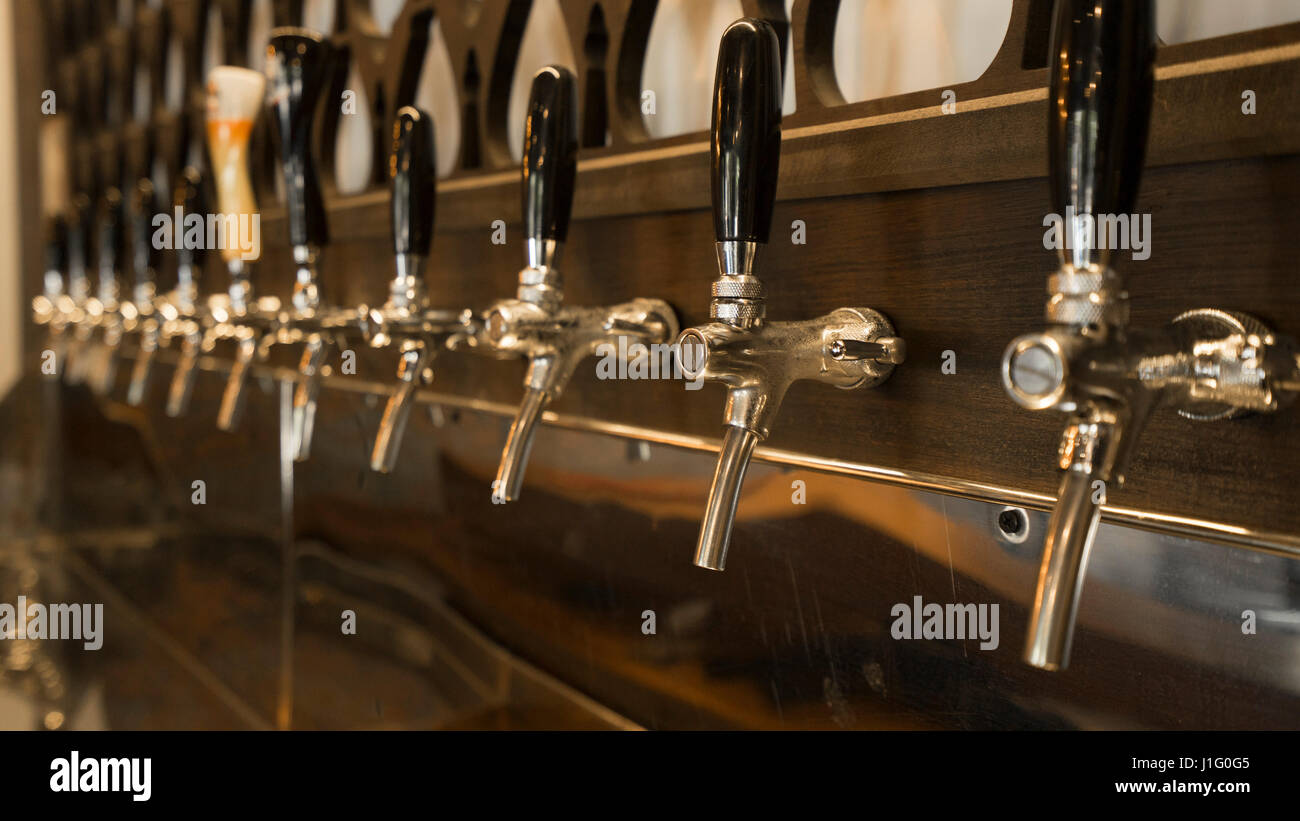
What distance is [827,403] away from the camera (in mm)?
699

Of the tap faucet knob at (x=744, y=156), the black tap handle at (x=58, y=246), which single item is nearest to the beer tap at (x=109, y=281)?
the black tap handle at (x=58, y=246)

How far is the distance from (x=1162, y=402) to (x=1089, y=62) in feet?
0.45

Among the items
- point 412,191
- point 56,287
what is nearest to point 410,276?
point 412,191

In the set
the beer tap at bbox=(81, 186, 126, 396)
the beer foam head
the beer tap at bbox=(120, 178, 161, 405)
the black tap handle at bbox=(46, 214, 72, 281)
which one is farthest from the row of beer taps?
the black tap handle at bbox=(46, 214, 72, 281)

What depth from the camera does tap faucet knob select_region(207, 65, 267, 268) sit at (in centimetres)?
109

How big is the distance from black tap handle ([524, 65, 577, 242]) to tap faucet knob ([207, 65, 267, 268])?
53 cm

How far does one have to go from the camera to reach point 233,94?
109 cm

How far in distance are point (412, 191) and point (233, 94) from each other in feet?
1.24

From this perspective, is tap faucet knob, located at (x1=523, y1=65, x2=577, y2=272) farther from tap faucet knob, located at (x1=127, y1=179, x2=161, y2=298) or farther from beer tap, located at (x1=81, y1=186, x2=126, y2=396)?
beer tap, located at (x1=81, y1=186, x2=126, y2=396)

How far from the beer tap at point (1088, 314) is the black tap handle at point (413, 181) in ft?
1.71

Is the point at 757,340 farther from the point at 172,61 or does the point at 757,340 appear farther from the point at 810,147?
the point at 172,61

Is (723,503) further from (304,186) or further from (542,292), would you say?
(304,186)

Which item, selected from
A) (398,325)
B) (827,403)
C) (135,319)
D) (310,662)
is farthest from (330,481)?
(827,403)
